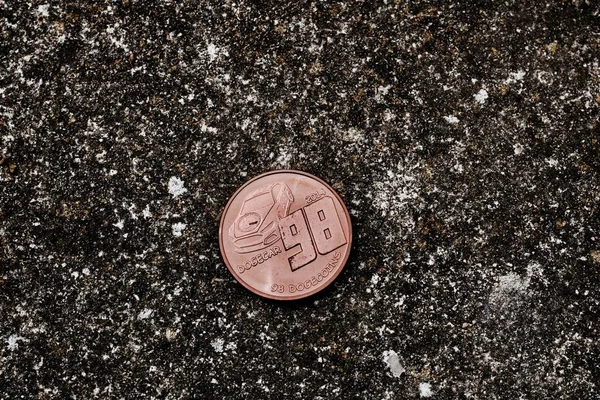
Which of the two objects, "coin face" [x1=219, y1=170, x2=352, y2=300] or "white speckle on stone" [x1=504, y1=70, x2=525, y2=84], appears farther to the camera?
"white speckle on stone" [x1=504, y1=70, x2=525, y2=84]

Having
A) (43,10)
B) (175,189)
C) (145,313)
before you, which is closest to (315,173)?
(175,189)

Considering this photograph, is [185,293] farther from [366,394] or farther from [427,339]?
[427,339]

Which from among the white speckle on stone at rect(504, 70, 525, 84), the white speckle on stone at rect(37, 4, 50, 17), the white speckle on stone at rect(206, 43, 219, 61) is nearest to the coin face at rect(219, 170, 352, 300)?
the white speckle on stone at rect(206, 43, 219, 61)

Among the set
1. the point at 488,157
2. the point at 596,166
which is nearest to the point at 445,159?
the point at 488,157

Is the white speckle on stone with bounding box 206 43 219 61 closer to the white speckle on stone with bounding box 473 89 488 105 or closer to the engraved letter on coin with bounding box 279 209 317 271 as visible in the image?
the engraved letter on coin with bounding box 279 209 317 271

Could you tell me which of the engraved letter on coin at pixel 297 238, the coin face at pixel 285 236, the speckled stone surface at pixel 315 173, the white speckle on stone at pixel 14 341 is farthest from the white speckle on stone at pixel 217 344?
the white speckle on stone at pixel 14 341

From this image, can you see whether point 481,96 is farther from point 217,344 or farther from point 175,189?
point 217,344

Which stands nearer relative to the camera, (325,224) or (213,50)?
(325,224)

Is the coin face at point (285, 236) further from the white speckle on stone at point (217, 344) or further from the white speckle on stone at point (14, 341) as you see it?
the white speckle on stone at point (14, 341)
